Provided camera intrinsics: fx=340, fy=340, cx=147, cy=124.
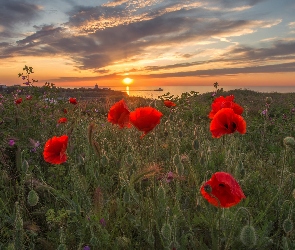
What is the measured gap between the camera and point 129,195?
236 centimetres

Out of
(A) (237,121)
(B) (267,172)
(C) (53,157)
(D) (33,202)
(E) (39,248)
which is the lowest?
(E) (39,248)

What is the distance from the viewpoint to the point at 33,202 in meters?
2.03

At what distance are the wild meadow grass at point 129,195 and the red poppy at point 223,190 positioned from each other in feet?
0.26

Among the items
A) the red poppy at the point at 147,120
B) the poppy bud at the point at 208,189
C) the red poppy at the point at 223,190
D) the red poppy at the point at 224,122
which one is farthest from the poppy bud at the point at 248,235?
the red poppy at the point at 147,120

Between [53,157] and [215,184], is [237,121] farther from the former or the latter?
[53,157]

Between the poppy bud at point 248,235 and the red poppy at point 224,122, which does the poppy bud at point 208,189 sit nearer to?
the poppy bud at point 248,235

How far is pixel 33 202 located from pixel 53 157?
60cm

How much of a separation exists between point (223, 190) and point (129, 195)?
788mm

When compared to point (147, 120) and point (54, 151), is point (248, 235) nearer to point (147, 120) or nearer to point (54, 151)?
point (147, 120)

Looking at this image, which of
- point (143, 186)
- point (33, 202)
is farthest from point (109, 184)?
point (33, 202)

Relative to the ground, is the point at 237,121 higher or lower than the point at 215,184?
higher

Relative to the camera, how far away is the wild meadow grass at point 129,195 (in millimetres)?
2123

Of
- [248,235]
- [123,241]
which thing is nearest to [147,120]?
[123,241]

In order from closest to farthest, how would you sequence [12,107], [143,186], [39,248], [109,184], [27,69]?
[39,248], [109,184], [143,186], [12,107], [27,69]
